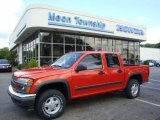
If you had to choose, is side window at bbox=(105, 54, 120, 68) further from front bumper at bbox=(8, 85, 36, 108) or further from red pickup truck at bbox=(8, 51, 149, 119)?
front bumper at bbox=(8, 85, 36, 108)

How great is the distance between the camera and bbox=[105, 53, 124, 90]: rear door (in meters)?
7.15

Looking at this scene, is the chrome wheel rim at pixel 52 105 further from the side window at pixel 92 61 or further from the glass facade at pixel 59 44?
the glass facade at pixel 59 44

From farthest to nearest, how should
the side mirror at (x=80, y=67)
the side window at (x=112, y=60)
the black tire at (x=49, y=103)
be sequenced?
the side window at (x=112, y=60), the side mirror at (x=80, y=67), the black tire at (x=49, y=103)

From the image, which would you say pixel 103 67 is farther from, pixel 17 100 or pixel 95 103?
pixel 17 100

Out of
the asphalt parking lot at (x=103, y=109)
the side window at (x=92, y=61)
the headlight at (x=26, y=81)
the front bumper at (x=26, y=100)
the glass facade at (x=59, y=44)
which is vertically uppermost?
the glass facade at (x=59, y=44)

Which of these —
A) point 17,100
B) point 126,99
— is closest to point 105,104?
point 126,99

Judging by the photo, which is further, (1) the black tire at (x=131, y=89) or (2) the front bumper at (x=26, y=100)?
(1) the black tire at (x=131, y=89)

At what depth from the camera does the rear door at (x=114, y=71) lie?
7.15 metres

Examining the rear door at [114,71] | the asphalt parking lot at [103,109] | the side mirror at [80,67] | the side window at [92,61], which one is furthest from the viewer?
the rear door at [114,71]

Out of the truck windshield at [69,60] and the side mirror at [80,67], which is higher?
the truck windshield at [69,60]

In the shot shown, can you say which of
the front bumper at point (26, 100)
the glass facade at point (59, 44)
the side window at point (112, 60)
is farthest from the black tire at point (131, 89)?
the glass facade at point (59, 44)

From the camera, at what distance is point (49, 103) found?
564 centimetres

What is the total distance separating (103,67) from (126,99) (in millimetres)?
1923

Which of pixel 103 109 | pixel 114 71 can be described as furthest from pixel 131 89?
pixel 103 109
